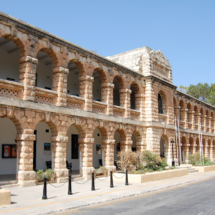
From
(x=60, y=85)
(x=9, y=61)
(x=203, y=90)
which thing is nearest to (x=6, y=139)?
(x=60, y=85)

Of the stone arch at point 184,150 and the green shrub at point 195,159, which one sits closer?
the green shrub at point 195,159

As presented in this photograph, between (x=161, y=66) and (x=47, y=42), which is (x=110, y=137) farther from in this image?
(x=161, y=66)

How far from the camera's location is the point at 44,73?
741 inches

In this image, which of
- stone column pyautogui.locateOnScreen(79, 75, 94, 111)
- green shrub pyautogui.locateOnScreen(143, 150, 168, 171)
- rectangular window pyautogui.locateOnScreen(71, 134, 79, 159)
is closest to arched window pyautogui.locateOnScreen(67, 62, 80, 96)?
stone column pyautogui.locateOnScreen(79, 75, 94, 111)

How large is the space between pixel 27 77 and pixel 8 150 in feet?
16.8

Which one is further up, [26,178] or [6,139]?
[6,139]

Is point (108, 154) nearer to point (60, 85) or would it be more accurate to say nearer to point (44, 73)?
point (60, 85)

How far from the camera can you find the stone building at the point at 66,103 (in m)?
13.9

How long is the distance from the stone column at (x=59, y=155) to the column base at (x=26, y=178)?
Result: 5.72 feet

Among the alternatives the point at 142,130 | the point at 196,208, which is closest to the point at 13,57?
the point at 142,130

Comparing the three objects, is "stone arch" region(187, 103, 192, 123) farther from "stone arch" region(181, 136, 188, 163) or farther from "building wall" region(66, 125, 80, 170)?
"building wall" region(66, 125, 80, 170)

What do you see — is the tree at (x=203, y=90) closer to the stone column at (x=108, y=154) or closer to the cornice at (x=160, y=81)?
the cornice at (x=160, y=81)

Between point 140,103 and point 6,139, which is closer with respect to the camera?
point 6,139

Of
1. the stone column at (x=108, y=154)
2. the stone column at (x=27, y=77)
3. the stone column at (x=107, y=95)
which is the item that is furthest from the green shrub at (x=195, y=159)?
the stone column at (x=27, y=77)
